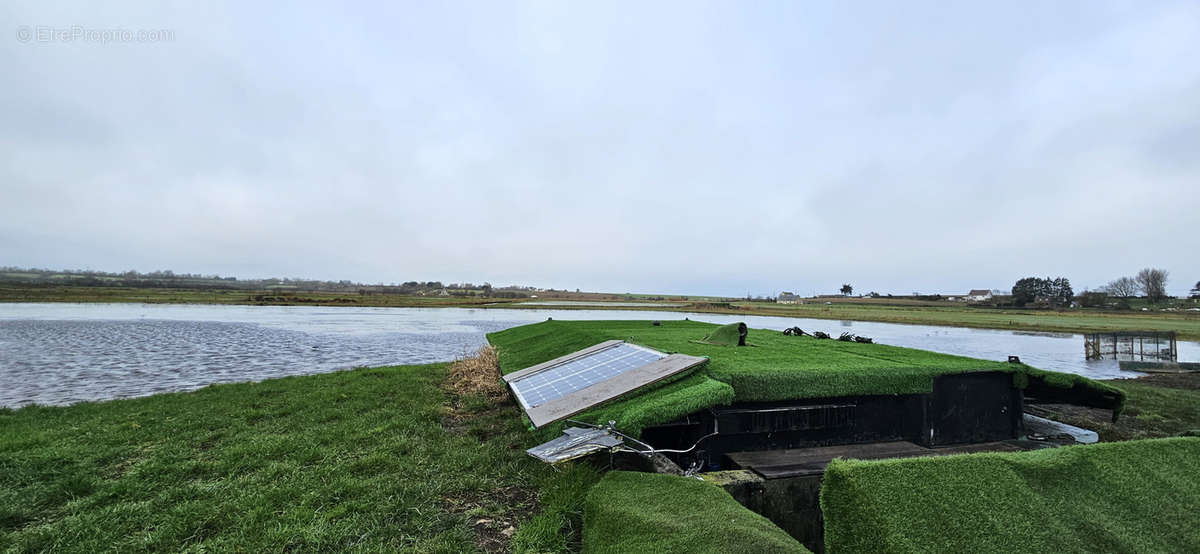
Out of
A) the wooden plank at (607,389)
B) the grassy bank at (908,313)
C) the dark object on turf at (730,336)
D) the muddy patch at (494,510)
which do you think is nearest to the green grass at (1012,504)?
the muddy patch at (494,510)

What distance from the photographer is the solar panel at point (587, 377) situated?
745 centimetres

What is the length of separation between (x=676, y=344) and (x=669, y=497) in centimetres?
695

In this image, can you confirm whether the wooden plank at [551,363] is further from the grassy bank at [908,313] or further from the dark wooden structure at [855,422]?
the grassy bank at [908,313]

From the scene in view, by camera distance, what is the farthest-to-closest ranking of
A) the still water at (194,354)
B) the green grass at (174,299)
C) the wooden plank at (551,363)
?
the green grass at (174,299)
the still water at (194,354)
the wooden plank at (551,363)

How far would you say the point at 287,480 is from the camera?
251 inches

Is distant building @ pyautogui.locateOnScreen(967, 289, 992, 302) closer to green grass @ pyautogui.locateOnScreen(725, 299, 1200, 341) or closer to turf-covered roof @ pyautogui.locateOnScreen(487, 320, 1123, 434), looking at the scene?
green grass @ pyautogui.locateOnScreen(725, 299, 1200, 341)

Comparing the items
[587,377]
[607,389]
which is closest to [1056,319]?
[587,377]

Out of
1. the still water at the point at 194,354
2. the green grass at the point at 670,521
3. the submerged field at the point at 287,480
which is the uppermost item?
the green grass at the point at 670,521

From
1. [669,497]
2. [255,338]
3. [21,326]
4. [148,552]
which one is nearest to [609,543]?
[669,497]

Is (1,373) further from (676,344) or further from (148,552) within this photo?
(676,344)

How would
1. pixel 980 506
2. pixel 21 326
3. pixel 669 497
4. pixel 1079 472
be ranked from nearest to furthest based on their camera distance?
pixel 980 506, pixel 1079 472, pixel 669 497, pixel 21 326

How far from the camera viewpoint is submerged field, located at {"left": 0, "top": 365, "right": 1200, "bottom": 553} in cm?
484

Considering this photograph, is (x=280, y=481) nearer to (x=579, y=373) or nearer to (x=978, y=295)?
(x=579, y=373)

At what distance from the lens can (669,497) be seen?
450 centimetres
